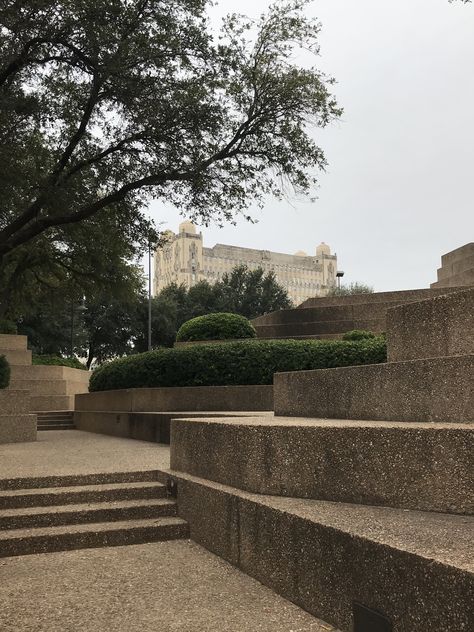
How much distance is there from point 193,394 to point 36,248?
911cm

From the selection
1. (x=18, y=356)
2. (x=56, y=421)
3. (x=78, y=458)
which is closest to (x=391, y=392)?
(x=78, y=458)

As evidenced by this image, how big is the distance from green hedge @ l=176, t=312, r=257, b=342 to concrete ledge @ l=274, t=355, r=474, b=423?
25.5 ft

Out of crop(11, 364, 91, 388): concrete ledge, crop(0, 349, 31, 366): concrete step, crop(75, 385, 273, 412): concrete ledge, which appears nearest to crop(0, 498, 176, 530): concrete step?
crop(75, 385, 273, 412): concrete ledge

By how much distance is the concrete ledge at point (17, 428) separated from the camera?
39.5 ft

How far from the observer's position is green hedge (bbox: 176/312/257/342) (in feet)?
48.2

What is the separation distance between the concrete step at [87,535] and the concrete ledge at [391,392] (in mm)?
1852

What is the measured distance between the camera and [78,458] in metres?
8.35

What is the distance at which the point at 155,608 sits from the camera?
379 cm

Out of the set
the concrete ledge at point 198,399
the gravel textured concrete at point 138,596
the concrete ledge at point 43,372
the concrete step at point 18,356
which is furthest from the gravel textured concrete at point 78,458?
the concrete step at point 18,356

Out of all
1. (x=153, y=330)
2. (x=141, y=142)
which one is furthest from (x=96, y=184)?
(x=153, y=330)

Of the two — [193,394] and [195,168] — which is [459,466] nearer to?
[193,394]

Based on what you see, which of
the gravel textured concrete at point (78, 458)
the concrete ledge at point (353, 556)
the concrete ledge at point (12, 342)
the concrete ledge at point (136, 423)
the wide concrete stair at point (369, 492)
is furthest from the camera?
the concrete ledge at point (12, 342)

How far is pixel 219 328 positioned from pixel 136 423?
150 inches

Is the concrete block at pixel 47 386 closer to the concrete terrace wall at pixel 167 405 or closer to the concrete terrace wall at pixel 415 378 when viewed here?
the concrete terrace wall at pixel 167 405
